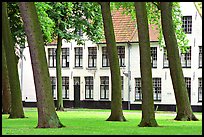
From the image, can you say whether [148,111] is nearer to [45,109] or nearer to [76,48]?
[45,109]

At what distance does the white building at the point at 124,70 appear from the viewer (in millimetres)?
62188

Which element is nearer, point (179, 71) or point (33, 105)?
point (179, 71)

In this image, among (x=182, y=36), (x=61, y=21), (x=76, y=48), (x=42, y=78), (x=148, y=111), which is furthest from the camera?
(x=76, y=48)

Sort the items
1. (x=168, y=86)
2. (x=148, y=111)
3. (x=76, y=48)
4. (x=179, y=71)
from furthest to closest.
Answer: (x=76, y=48), (x=168, y=86), (x=179, y=71), (x=148, y=111)

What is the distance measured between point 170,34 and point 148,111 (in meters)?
7.39

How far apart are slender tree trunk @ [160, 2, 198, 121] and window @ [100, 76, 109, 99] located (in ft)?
116

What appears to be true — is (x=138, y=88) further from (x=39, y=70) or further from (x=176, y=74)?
(x=39, y=70)

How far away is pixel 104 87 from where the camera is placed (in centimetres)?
6788

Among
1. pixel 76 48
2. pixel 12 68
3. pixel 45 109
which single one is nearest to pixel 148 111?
pixel 45 109

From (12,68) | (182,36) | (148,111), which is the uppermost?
(182,36)

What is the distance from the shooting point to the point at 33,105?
2803 inches

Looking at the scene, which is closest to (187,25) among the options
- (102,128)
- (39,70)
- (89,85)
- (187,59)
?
(187,59)

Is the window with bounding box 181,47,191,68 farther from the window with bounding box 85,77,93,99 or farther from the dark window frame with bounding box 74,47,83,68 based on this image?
the dark window frame with bounding box 74,47,83,68

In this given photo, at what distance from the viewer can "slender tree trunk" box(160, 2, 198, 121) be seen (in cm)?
3203
